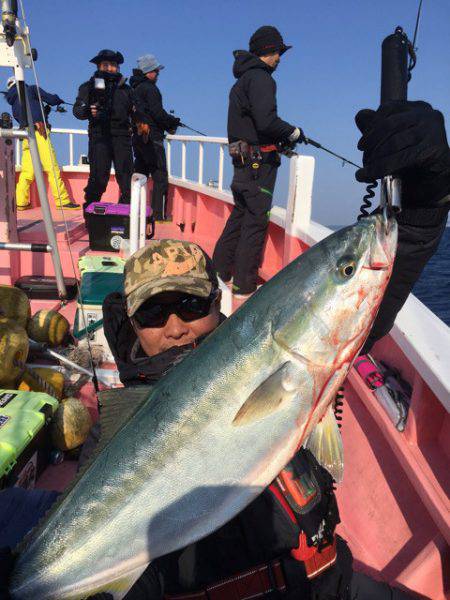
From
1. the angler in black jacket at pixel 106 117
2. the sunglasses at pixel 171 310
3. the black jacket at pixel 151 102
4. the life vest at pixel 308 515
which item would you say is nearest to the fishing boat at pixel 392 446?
the life vest at pixel 308 515

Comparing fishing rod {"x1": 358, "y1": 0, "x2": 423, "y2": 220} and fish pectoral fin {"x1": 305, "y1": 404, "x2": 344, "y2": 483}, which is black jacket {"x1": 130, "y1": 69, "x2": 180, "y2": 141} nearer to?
fishing rod {"x1": 358, "y1": 0, "x2": 423, "y2": 220}

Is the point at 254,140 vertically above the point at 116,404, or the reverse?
the point at 254,140

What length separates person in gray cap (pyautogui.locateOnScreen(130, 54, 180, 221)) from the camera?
376 inches

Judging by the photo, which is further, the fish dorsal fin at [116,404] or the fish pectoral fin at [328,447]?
the fish dorsal fin at [116,404]

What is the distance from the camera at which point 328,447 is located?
1.55 metres

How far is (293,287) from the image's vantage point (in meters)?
1.58

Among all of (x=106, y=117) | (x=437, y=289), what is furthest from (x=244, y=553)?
(x=437, y=289)

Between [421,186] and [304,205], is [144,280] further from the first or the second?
[304,205]

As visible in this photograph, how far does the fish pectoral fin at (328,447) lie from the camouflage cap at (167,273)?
100 cm

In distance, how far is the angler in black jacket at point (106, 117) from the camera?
26.2 feet

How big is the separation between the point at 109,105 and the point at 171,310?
6.99 meters

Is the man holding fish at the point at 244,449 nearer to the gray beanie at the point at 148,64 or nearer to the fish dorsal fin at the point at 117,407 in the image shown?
the fish dorsal fin at the point at 117,407

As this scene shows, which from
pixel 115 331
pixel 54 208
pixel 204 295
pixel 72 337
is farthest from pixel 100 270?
pixel 54 208

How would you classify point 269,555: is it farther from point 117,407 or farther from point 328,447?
point 117,407
